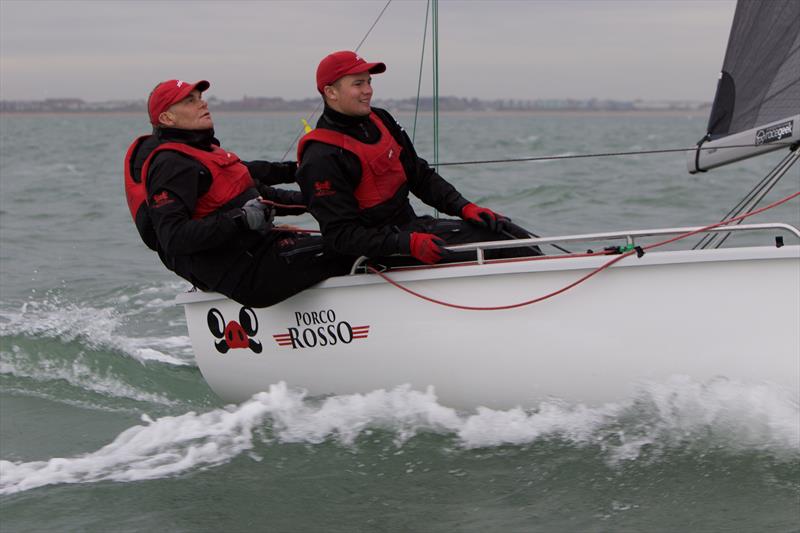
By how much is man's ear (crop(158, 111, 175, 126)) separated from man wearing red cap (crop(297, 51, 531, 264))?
0.48m

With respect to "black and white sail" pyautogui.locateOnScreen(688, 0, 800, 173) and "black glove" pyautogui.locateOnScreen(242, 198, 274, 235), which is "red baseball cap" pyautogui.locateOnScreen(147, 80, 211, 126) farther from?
"black and white sail" pyautogui.locateOnScreen(688, 0, 800, 173)

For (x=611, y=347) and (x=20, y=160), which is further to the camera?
(x=20, y=160)

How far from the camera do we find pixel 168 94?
385 cm

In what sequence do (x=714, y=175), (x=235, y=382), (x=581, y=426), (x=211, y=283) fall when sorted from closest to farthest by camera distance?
(x=581, y=426) < (x=211, y=283) < (x=235, y=382) < (x=714, y=175)

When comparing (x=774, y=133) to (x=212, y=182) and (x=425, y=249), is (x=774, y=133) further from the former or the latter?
(x=212, y=182)

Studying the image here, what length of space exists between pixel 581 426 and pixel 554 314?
1.37 ft

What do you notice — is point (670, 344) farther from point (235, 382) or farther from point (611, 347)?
point (235, 382)

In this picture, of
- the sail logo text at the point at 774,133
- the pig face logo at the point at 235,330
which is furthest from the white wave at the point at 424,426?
the sail logo text at the point at 774,133

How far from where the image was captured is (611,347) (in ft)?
11.6

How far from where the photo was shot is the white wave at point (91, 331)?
5.75 metres

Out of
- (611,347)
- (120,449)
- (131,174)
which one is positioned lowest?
(120,449)

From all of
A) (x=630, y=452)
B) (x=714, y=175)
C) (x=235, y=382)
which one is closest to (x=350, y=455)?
(x=235, y=382)

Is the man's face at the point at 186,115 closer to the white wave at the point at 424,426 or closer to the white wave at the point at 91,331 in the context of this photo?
the white wave at the point at 424,426

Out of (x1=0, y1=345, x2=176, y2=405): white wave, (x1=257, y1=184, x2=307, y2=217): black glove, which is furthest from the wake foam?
(x1=257, y1=184, x2=307, y2=217): black glove
